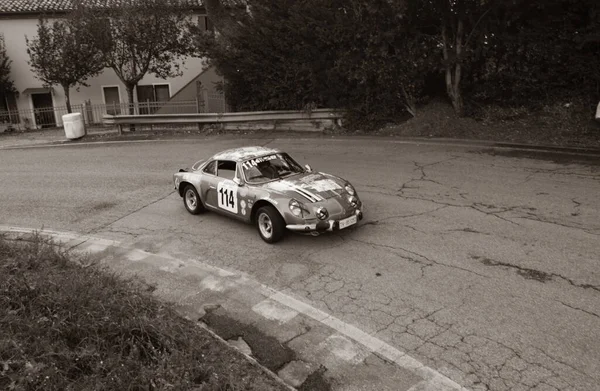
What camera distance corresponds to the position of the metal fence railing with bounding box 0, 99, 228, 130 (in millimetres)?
20562

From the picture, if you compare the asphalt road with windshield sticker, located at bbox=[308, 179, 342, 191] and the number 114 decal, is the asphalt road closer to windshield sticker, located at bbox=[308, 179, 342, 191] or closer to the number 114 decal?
the number 114 decal

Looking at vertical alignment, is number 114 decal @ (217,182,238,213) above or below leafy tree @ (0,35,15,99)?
below

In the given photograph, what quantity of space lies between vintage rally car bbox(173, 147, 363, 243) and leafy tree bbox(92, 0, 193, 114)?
14932mm

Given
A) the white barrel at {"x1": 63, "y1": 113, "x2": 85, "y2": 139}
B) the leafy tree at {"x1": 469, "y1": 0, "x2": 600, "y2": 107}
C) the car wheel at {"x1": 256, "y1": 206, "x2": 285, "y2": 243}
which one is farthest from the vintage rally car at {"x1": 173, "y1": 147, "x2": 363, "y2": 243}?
the white barrel at {"x1": 63, "y1": 113, "x2": 85, "y2": 139}

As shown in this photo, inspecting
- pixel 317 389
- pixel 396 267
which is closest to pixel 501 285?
pixel 396 267

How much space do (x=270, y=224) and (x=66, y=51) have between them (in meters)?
21.2

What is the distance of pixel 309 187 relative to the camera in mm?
7992

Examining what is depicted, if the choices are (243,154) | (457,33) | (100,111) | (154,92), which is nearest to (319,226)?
(243,154)

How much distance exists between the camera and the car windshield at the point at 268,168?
8.48 meters

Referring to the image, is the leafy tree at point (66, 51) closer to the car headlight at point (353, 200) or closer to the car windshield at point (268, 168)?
the car windshield at point (268, 168)

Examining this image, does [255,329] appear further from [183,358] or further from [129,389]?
[129,389]

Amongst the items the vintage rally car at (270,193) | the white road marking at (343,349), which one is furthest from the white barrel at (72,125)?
the white road marking at (343,349)

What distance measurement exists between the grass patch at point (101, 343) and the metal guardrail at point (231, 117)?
11.8 m

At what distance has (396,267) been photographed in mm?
6941
